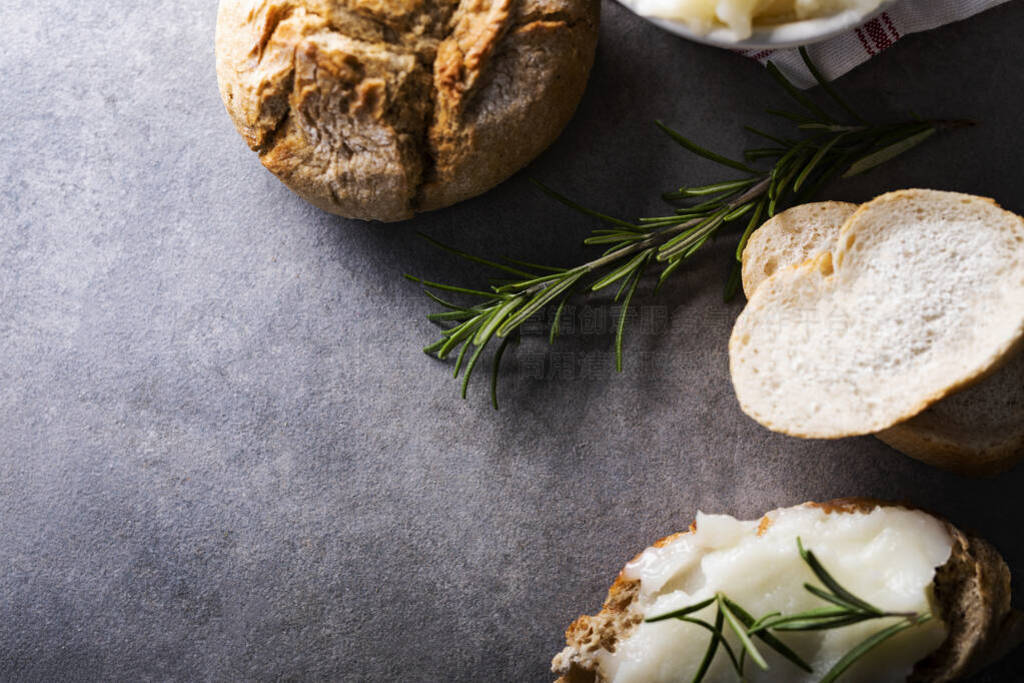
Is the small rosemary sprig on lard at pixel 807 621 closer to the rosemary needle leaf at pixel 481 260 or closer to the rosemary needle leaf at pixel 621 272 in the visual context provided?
the rosemary needle leaf at pixel 621 272

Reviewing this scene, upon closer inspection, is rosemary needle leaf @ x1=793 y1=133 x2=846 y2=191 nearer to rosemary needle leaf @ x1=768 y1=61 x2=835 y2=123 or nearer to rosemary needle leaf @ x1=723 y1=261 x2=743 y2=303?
rosemary needle leaf @ x1=768 y1=61 x2=835 y2=123

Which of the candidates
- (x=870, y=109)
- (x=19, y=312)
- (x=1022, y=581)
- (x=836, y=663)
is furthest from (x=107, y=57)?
(x=1022, y=581)

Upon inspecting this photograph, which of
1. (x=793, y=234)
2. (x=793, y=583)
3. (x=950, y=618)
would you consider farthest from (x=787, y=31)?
(x=950, y=618)

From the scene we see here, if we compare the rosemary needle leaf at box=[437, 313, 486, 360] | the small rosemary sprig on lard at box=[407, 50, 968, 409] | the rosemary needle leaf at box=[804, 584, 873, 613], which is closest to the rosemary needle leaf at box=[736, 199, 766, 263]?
the small rosemary sprig on lard at box=[407, 50, 968, 409]

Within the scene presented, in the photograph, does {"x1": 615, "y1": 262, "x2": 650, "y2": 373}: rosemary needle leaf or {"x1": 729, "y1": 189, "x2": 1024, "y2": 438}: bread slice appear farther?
{"x1": 615, "y1": 262, "x2": 650, "y2": 373}: rosemary needle leaf

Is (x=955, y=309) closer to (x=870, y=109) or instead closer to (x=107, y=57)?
(x=870, y=109)

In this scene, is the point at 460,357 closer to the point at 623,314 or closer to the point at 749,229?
the point at 623,314

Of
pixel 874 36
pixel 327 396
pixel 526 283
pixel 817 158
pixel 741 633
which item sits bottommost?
pixel 327 396
